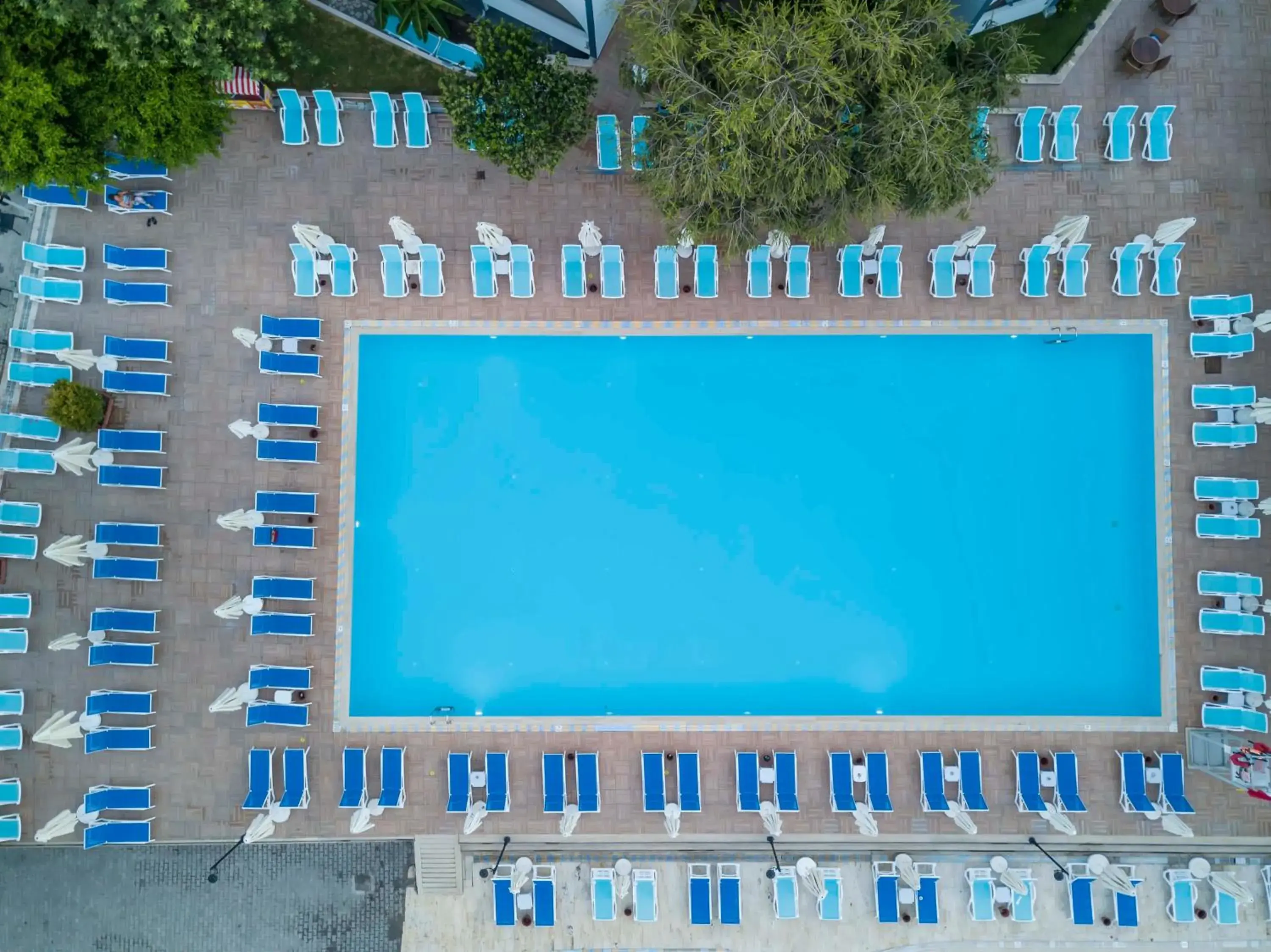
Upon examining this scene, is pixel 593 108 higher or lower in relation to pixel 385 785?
higher

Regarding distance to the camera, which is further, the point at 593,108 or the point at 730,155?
the point at 593,108

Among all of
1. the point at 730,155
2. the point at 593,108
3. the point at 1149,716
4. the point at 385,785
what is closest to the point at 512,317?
the point at 593,108

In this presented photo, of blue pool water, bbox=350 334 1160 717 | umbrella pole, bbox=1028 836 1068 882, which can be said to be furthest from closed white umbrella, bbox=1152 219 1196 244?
umbrella pole, bbox=1028 836 1068 882

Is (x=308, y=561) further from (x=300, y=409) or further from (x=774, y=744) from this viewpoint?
(x=774, y=744)

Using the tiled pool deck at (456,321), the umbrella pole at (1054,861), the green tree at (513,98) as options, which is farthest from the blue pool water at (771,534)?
the green tree at (513,98)

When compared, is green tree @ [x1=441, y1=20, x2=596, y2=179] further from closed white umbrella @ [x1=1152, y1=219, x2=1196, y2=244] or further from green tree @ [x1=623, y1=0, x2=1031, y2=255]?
closed white umbrella @ [x1=1152, y1=219, x2=1196, y2=244]

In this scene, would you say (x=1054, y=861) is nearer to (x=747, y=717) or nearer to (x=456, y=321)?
(x=747, y=717)

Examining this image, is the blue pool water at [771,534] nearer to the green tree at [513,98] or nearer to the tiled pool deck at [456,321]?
the tiled pool deck at [456,321]
